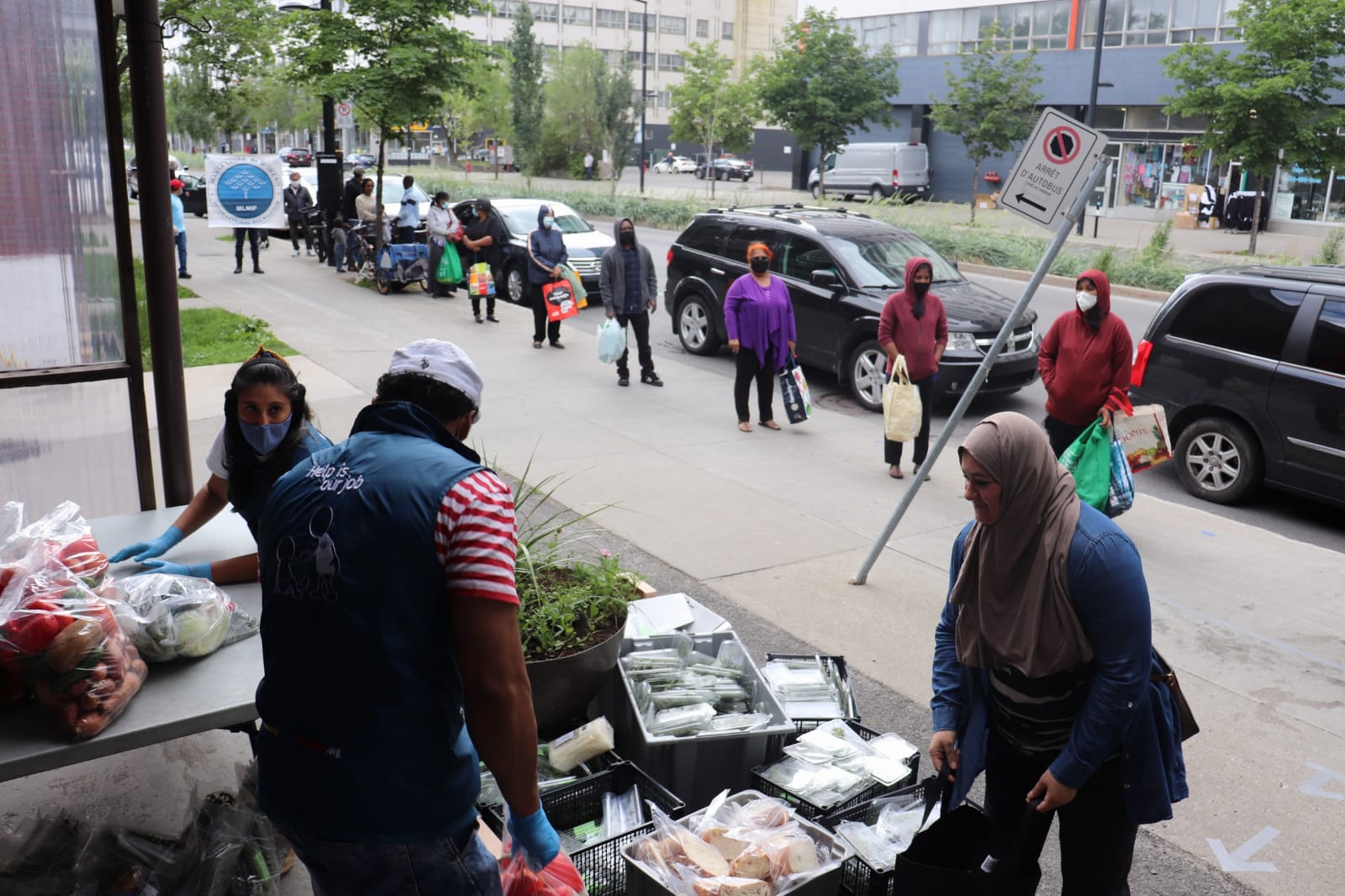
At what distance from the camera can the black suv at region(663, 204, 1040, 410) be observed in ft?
Result: 38.9

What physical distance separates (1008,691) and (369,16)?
1748cm

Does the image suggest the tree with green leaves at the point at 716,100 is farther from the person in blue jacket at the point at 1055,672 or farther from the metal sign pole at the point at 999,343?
the person in blue jacket at the point at 1055,672

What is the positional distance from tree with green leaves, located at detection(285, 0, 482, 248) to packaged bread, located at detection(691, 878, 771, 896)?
632 inches

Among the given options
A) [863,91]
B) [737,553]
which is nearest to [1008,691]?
[737,553]

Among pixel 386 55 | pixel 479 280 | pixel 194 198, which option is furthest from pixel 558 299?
pixel 194 198

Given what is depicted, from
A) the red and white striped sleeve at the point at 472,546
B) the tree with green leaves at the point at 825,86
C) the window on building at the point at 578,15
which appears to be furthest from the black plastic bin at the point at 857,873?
the window on building at the point at 578,15

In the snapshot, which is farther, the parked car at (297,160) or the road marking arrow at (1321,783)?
the parked car at (297,160)

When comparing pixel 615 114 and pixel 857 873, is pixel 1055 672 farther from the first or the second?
pixel 615 114

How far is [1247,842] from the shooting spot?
169 inches

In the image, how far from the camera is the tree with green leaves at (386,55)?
17.2 metres

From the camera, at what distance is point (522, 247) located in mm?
18219

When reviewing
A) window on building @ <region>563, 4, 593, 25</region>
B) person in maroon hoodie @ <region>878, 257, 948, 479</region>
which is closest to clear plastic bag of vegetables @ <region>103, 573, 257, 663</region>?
person in maroon hoodie @ <region>878, 257, 948, 479</region>

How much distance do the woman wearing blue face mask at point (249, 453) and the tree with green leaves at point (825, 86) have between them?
36969mm

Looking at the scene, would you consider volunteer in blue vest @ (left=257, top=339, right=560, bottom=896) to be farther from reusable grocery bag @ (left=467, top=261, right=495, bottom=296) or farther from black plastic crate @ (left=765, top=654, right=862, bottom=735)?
reusable grocery bag @ (left=467, top=261, right=495, bottom=296)
